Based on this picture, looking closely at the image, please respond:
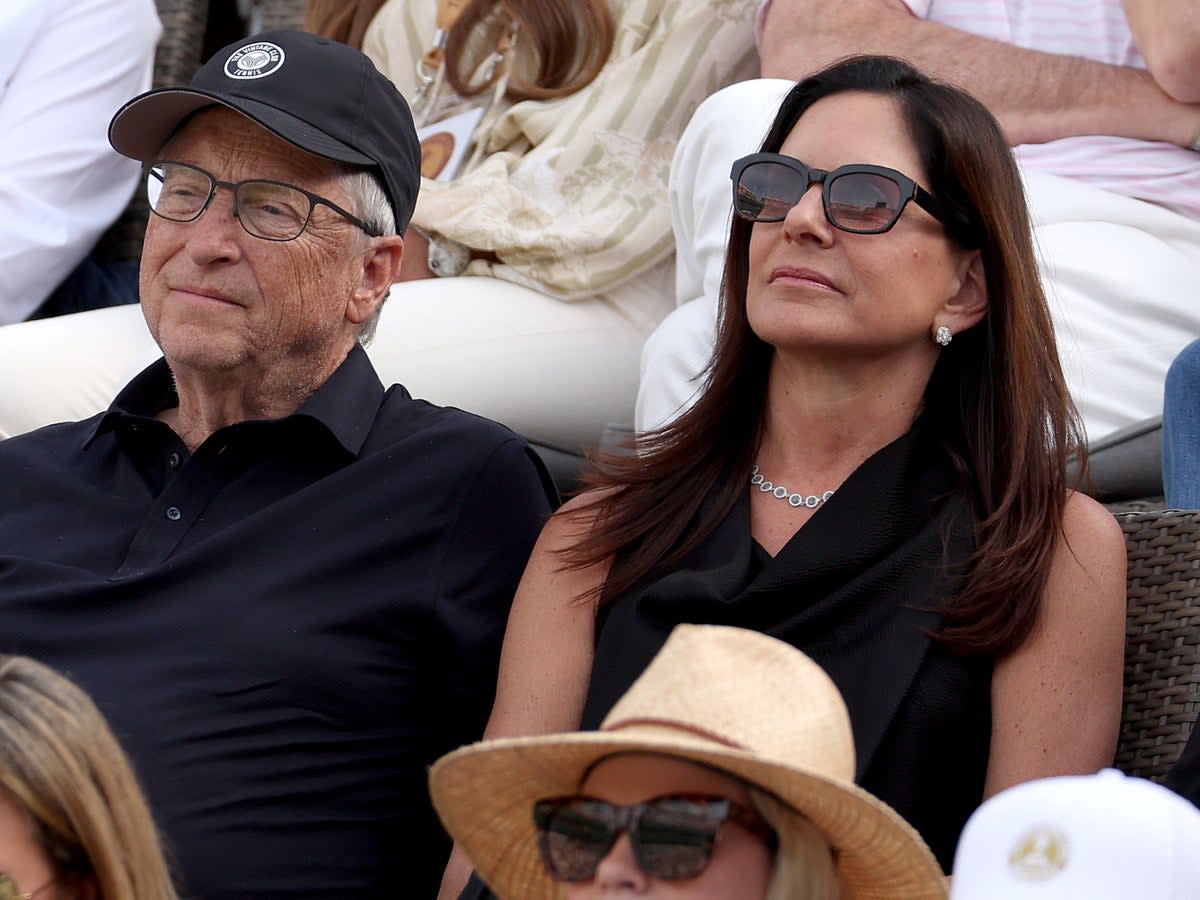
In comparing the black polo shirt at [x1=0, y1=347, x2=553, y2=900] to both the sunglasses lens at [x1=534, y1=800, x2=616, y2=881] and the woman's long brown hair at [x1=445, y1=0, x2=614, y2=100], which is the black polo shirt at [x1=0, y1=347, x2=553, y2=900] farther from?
the woman's long brown hair at [x1=445, y1=0, x2=614, y2=100]

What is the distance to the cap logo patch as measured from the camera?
4.77ft

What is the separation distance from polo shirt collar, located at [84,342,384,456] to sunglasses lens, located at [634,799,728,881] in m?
1.30

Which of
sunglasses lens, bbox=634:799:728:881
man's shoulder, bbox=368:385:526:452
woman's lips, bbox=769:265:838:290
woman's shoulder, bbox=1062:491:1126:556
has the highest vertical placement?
woman's lips, bbox=769:265:838:290

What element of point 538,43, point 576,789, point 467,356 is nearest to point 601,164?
point 538,43

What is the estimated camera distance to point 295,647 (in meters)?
2.63

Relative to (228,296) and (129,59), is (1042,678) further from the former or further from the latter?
(129,59)

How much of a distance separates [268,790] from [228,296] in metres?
0.83

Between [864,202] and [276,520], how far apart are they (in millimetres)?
999

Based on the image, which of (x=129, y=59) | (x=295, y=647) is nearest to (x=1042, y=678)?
(x=295, y=647)

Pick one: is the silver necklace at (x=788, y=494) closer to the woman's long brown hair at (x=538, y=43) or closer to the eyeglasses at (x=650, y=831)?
the eyeglasses at (x=650, y=831)

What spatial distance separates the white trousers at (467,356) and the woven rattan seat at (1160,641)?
Answer: 1.57 m

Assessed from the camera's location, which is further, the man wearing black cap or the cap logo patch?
the man wearing black cap

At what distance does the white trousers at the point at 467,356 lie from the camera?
3.67 m

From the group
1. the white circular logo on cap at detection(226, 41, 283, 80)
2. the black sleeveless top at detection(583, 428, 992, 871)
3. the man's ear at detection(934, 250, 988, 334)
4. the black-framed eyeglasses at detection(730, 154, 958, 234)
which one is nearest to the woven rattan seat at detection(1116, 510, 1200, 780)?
the black sleeveless top at detection(583, 428, 992, 871)
